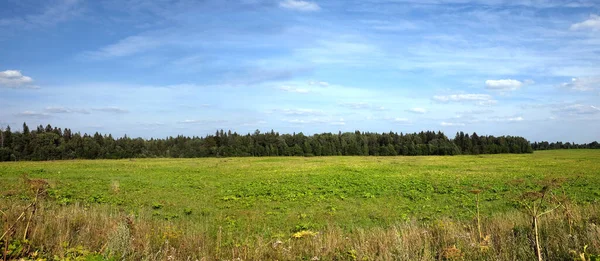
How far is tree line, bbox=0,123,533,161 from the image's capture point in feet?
295

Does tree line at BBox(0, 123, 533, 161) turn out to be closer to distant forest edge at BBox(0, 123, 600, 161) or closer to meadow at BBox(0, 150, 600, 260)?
distant forest edge at BBox(0, 123, 600, 161)

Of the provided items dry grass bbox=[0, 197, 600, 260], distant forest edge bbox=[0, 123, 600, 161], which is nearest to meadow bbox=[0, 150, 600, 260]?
dry grass bbox=[0, 197, 600, 260]

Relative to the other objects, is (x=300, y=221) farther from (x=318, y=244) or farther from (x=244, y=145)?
(x=244, y=145)

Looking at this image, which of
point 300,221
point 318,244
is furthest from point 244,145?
point 318,244

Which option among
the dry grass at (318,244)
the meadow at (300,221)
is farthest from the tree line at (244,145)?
the dry grass at (318,244)

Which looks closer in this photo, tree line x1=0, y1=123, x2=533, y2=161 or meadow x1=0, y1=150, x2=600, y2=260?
meadow x1=0, y1=150, x2=600, y2=260

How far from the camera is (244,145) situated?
109625mm

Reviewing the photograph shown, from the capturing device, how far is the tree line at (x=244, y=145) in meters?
89.8

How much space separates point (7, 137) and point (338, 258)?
350 ft

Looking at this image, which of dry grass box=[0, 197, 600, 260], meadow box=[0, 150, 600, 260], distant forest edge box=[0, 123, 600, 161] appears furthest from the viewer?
distant forest edge box=[0, 123, 600, 161]

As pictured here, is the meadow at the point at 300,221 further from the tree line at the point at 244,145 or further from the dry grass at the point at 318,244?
the tree line at the point at 244,145

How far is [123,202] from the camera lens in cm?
1853

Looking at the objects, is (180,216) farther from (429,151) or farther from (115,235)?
(429,151)

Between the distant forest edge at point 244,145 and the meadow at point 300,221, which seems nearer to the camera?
the meadow at point 300,221
